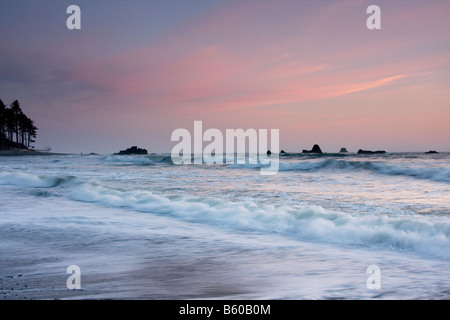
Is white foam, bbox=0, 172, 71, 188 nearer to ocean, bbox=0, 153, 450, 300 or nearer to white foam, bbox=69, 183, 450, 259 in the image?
ocean, bbox=0, 153, 450, 300

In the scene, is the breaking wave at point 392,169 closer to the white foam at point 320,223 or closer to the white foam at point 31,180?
the white foam at point 320,223

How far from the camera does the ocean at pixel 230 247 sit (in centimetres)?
312

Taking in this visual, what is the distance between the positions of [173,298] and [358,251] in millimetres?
3017

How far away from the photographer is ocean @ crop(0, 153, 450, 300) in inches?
123

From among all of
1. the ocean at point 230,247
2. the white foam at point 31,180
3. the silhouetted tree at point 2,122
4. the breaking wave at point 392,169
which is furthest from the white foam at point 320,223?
the silhouetted tree at point 2,122

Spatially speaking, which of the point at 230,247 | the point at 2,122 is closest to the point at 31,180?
the point at 230,247

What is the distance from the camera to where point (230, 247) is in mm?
4875

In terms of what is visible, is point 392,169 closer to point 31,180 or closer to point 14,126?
point 31,180

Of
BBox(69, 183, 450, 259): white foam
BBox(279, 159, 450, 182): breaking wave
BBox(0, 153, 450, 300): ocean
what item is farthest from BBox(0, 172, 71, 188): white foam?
BBox(279, 159, 450, 182): breaking wave

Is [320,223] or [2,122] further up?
[2,122]

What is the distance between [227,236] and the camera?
5.70 meters

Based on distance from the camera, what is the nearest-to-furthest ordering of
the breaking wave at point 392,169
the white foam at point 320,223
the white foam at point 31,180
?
the white foam at point 320,223 < the white foam at point 31,180 < the breaking wave at point 392,169
